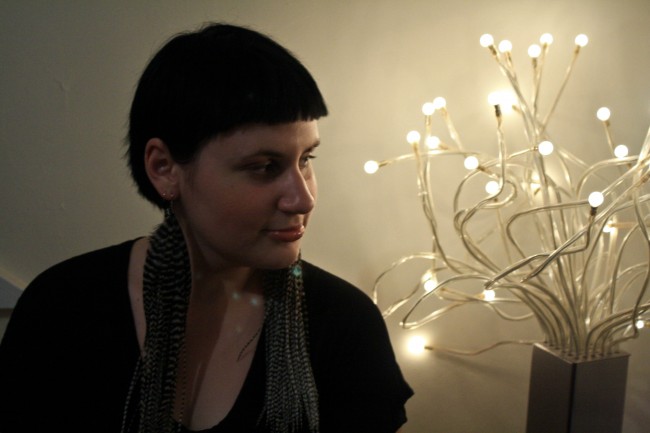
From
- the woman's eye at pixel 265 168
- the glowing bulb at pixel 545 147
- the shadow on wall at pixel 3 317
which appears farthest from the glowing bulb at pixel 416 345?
the shadow on wall at pixel 3 317

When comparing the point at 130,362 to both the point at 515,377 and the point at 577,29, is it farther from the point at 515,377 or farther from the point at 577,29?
the point at 577,29

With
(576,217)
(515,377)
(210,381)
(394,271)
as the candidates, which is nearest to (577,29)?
(576,217)

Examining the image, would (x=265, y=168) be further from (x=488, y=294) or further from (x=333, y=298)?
(x=488, y=294)

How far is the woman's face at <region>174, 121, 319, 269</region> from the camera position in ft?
2.62

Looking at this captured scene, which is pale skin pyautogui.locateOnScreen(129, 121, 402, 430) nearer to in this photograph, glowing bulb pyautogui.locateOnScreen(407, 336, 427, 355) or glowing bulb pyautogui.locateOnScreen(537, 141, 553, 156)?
glowing bulb pyautogui.locateOnScreen(537, 141, 553, 156)

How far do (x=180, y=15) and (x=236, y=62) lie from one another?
0.53m

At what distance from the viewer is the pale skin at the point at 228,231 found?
81 centimetres

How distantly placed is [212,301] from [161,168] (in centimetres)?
27

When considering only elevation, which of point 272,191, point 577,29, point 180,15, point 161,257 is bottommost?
point 161,257

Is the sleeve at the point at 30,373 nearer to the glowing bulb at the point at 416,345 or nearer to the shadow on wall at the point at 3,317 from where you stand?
the shadow on wall at the point at 3,317

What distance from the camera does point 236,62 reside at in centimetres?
80

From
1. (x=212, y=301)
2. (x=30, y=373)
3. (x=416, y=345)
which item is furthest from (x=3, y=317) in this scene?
(x=416, y=345)

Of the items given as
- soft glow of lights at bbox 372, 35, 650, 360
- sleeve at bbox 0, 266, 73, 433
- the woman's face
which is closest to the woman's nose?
the woman's face

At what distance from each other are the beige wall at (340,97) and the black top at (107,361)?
10.9 inches
